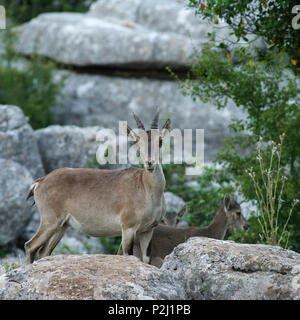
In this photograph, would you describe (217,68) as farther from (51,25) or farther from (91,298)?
(51,25)

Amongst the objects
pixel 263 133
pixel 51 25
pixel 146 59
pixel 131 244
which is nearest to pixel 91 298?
pixel 131 244

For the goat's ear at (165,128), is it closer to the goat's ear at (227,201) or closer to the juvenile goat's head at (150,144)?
the juvenile goat's head at (150,144)

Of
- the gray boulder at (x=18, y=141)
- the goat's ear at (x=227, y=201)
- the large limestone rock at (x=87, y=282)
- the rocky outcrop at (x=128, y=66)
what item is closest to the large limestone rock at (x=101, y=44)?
the rocky outcrop at (x=128, y=66)

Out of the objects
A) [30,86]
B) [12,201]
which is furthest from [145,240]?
[30,86]

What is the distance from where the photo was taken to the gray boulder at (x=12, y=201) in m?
13.3

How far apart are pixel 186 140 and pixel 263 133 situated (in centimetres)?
592

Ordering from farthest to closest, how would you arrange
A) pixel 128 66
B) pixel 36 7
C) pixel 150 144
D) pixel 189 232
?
pixel 36 7 < pixel 128 66 < pixel 189 232 < pixel 150 144

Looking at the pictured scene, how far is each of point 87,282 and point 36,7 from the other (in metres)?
19.8

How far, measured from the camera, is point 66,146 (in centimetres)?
1471

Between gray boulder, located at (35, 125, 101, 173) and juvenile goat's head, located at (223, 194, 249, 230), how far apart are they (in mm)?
5007

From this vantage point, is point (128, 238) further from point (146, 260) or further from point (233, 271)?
point (233, 271)

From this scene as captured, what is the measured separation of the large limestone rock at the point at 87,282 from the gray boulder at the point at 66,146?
9.09 m

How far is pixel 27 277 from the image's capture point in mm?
5234

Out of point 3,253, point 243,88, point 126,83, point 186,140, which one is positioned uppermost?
point 243,88
